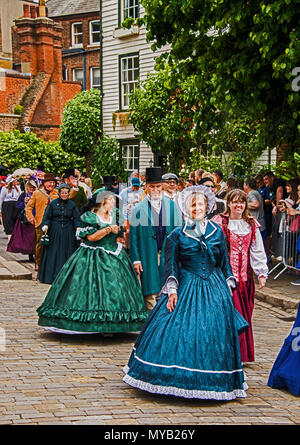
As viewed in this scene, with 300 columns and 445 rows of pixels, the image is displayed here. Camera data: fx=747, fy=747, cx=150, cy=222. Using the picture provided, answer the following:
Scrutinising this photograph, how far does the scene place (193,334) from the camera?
5.82 meters

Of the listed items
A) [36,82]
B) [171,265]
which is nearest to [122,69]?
[36,82]

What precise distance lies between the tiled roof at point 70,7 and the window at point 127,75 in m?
21.2

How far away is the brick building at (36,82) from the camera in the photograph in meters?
37.1

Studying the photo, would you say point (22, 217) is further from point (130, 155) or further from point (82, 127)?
point (82, 127)

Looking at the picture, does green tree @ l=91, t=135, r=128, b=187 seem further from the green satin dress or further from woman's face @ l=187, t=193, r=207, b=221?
woman's face @ l=187, t=193, r=207, b=221

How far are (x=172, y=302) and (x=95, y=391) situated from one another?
101cm

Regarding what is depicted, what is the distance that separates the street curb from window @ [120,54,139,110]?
1546 cm

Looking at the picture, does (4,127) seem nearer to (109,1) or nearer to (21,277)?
(109,1)

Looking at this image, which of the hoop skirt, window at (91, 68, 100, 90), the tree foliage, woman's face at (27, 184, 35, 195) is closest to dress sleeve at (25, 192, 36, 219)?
woman's face at (27, 184, 35, 195)

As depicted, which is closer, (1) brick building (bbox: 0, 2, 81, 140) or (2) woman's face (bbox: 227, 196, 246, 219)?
(2) woman's face (bbox: 227, 196, 246, 219)

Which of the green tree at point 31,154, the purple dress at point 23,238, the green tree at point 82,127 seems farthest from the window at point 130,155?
the purple dress at point 23,238

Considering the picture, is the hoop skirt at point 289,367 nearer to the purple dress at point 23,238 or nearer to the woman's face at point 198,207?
the woman's face at point 198,207

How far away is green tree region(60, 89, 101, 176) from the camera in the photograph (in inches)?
1139

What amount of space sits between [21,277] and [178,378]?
25.6 feet
